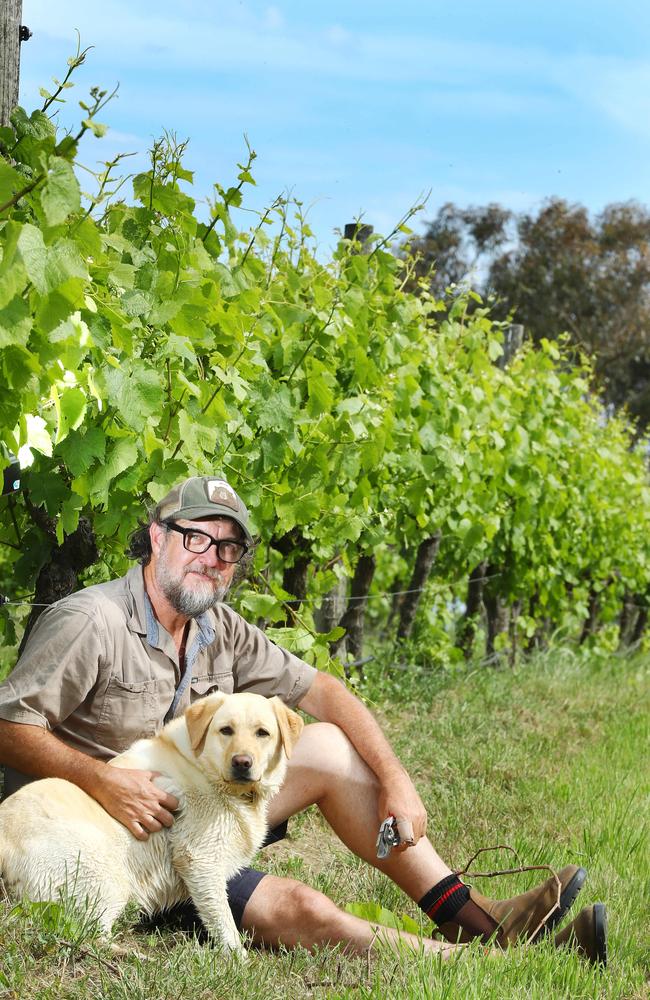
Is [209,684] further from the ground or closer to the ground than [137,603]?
closer to the ground

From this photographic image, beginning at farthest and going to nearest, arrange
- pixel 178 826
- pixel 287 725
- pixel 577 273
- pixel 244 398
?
pixel 577 273
pixel 244 398
pixel 287 725
pixel 178 826

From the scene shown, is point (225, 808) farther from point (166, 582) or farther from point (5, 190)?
point (5, 190)

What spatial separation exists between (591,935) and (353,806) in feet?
2.54

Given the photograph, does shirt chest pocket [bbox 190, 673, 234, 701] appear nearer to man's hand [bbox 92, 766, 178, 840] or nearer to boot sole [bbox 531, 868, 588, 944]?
man's hand [bbox 92, 766, 178, 840]

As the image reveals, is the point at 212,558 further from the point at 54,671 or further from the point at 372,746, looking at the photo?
the point at 372,746

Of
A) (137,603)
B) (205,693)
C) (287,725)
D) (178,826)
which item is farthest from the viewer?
(205,693)

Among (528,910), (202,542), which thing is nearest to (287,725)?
(202,542)

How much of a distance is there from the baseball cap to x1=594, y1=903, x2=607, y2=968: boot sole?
1458mm

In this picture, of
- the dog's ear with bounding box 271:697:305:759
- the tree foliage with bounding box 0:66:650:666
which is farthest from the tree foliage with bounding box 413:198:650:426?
the dog's ear with bounding box 271:697:305:759

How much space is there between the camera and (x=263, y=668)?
3.75 m

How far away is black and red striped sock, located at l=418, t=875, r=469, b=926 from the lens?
11.5ft

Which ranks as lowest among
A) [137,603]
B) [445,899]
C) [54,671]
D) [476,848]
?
[476,848]

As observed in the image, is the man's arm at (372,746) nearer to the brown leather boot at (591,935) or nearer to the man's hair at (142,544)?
the brown leather boot at (591,935)

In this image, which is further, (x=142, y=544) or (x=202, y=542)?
(x=142, y=544)
